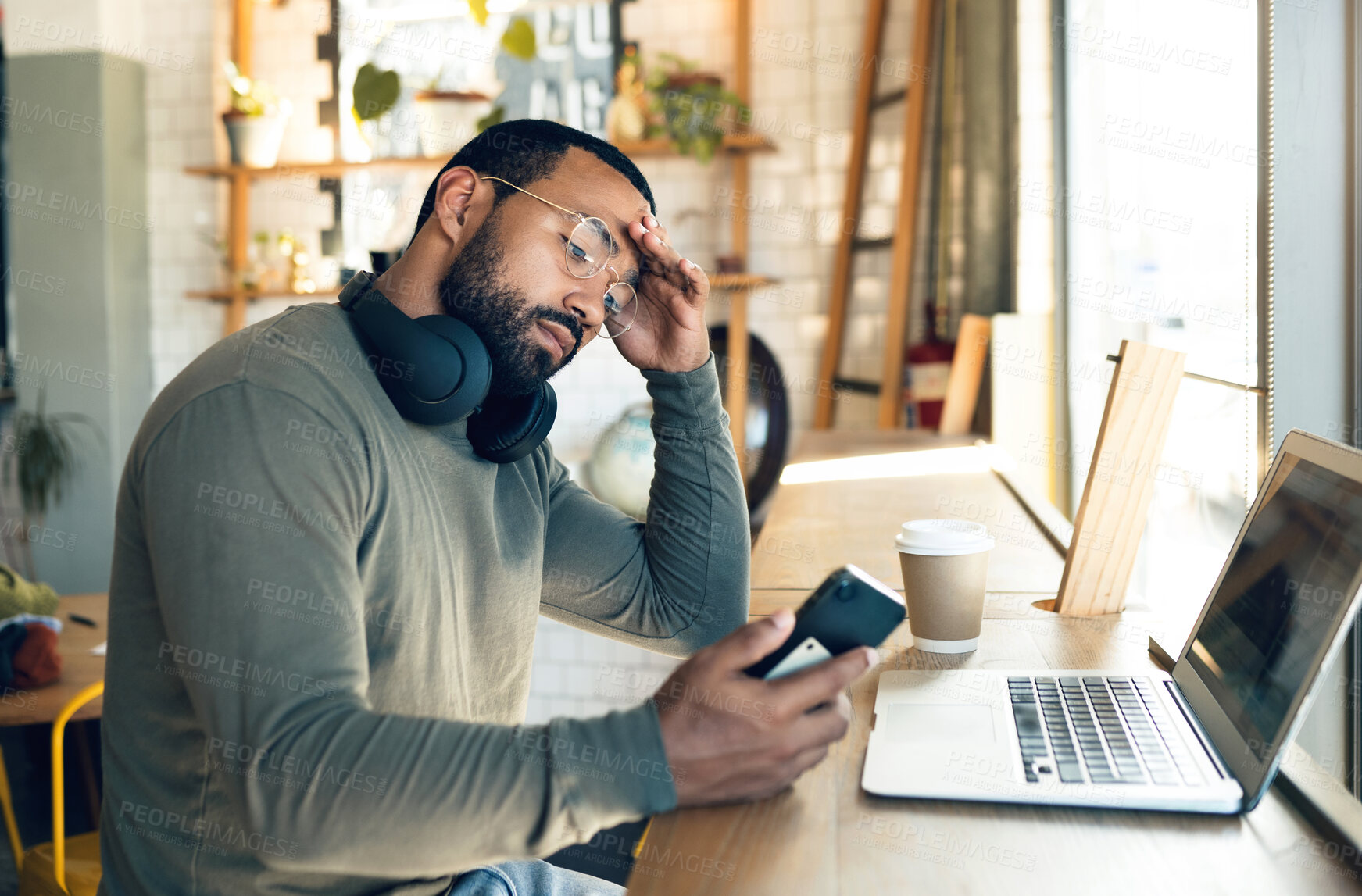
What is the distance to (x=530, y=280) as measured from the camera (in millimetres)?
1322

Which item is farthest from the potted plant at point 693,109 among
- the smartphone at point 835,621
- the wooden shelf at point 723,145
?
the smartphone at point 835,621

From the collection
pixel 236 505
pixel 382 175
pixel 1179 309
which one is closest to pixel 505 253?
pixel 236 505

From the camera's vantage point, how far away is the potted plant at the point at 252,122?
4.31 metres

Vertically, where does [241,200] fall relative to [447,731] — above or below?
above

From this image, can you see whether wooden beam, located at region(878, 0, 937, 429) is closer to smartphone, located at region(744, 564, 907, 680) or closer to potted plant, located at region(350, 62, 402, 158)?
potted plant, located at region(350, 62, 402, 158)

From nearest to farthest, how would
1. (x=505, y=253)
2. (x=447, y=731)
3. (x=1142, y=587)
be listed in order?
(x=447, y=731) < (x=505, y=253) < (x=1142, y=587)

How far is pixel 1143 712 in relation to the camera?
3.23ft

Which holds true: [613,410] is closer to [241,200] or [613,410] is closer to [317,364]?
[241,200]

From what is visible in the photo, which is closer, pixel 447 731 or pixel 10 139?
pixel 447 731

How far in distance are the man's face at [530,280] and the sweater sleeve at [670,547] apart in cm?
22

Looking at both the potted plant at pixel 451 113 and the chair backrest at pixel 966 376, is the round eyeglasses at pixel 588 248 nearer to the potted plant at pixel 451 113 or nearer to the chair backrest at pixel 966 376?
the chair backrest at pixel 966 376

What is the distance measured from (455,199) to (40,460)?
397 cm

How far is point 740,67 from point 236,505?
136 inches

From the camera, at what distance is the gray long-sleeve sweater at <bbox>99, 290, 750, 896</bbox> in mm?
791
